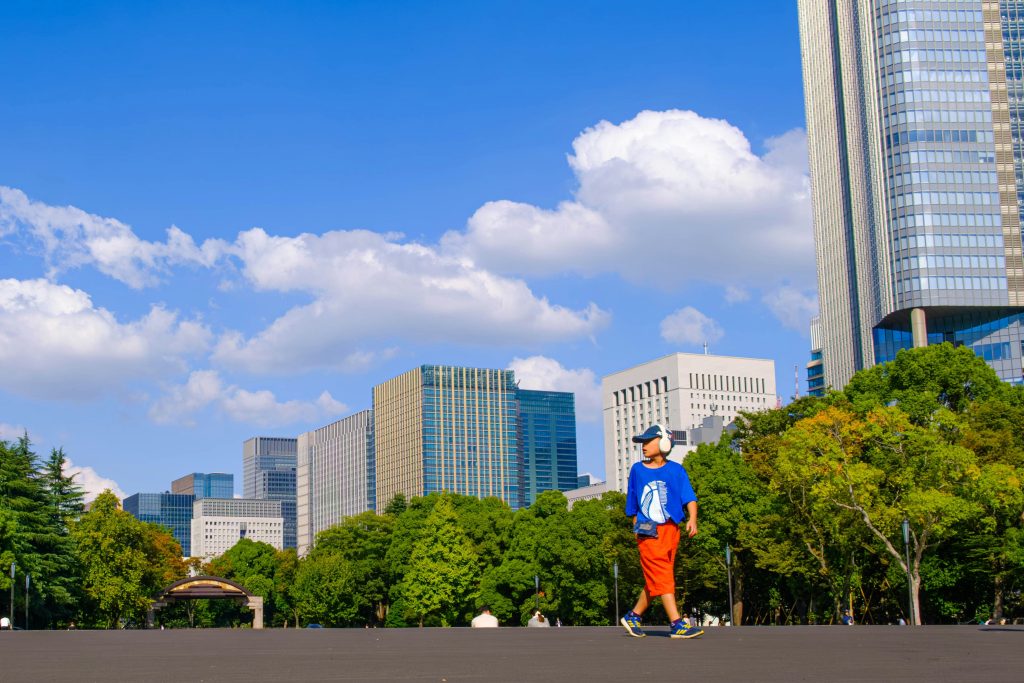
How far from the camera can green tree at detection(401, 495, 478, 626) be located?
80.0 meters

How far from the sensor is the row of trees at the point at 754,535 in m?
45.0

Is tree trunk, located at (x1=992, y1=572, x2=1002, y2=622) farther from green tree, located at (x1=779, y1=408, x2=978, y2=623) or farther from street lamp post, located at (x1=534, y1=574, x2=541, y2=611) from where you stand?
street lamp post, located at (x1=534, y1=574, x2=541, y2=611)

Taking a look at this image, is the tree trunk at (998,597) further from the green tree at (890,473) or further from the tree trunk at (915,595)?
the tree trunk at (915,595)

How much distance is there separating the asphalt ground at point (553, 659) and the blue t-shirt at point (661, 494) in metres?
1.42

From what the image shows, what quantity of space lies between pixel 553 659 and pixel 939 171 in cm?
12639

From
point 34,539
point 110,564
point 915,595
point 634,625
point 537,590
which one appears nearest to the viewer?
point 634,625

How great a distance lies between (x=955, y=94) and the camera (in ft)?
424

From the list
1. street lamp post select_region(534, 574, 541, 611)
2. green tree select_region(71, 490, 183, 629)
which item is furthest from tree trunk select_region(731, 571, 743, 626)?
green tree select_region(71, 490, 183, 629)

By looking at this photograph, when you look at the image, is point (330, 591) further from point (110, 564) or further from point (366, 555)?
point (110, 564)

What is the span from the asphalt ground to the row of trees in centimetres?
3077

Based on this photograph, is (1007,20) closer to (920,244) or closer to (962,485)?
(920,244)

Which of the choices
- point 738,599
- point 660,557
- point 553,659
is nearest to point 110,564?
point 738,599

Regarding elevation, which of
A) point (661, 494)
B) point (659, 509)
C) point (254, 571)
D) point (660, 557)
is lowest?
point (660, 557)

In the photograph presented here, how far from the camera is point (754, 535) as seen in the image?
55.3 metres
